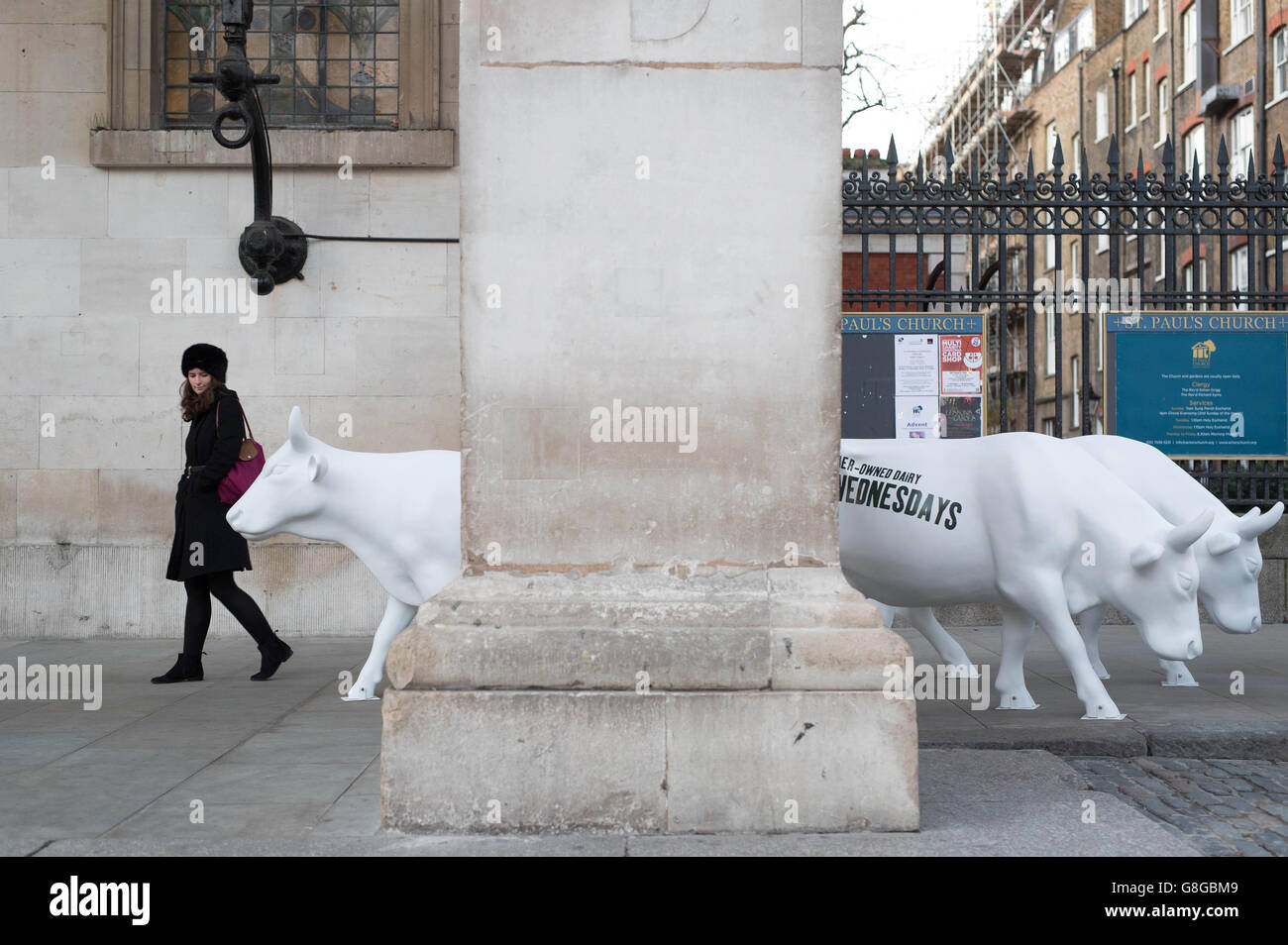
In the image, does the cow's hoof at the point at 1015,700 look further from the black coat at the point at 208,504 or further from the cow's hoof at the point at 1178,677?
the black coat at the point at 208,504

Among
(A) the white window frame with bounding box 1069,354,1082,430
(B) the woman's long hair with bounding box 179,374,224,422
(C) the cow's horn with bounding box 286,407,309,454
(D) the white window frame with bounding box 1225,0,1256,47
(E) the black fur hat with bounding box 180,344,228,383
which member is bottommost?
(C) the cow's horn with bounding box 286,407,309,454

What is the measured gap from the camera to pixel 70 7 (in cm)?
1034

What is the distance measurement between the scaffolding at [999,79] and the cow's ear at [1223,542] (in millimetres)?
41475

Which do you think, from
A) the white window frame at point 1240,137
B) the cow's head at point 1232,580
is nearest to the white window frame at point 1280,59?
the white window frame at point 1240,137

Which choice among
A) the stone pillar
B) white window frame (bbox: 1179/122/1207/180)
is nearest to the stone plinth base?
the stone pillar

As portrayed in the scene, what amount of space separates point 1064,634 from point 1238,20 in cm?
Result: 3004

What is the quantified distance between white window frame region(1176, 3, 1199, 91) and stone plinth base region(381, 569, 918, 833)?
32900 millimetres

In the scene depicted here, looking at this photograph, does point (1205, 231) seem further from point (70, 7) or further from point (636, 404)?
point (70, 7)

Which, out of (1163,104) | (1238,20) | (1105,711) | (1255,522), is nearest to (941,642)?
(1105,711)

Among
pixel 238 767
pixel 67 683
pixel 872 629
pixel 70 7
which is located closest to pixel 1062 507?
pixel 872 629

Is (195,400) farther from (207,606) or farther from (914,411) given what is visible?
(914,411)

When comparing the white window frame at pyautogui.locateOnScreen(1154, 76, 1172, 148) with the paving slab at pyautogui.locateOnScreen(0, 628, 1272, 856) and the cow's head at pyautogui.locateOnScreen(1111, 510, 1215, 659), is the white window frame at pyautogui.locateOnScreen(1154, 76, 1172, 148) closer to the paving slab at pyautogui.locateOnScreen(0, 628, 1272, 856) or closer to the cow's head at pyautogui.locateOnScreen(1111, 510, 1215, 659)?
the paving slab at pyautogui.locateOnScreen(0, 628, 1272, 856)

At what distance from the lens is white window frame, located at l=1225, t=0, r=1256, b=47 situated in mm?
30344

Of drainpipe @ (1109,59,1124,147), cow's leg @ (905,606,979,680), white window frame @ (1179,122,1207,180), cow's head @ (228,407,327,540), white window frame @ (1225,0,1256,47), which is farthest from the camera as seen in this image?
drainpipe @ (1109,59,1124,147)
